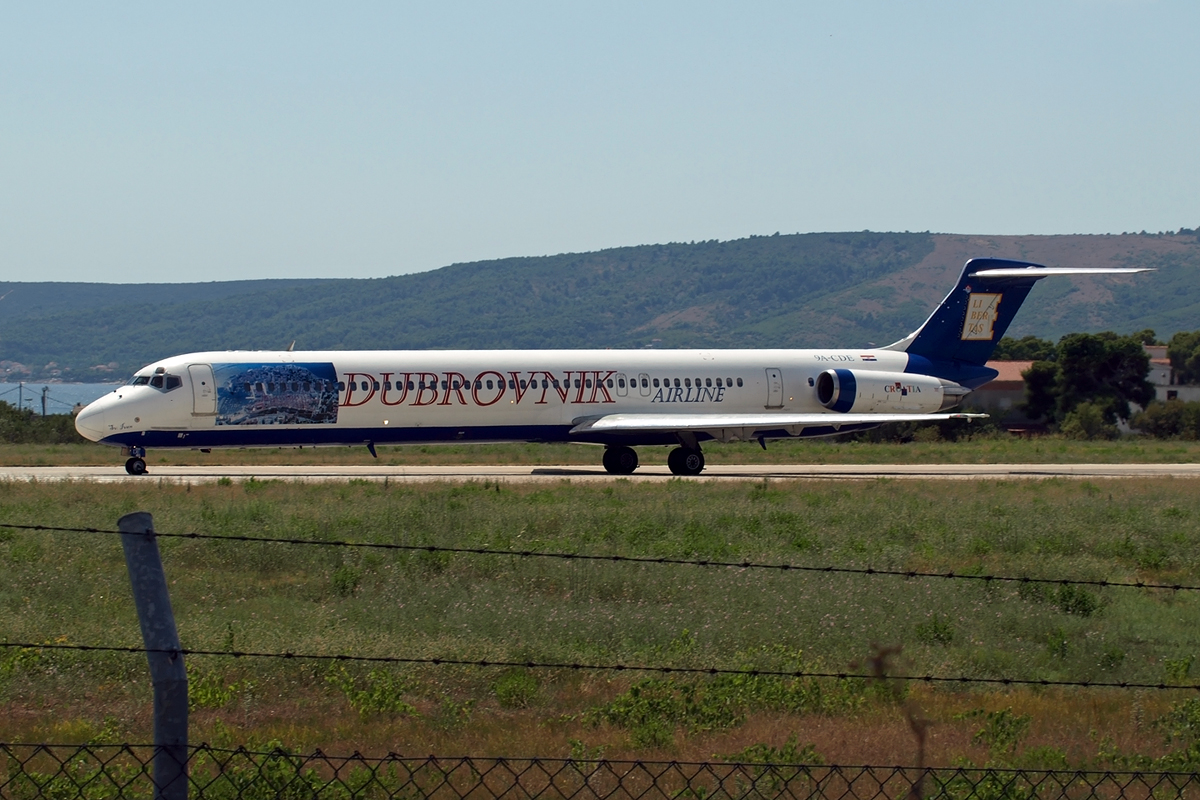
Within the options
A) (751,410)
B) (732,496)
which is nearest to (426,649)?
(732,496)

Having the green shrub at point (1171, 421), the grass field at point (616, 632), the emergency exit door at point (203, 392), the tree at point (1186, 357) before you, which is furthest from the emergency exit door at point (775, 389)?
the tree at point (1186, 357)

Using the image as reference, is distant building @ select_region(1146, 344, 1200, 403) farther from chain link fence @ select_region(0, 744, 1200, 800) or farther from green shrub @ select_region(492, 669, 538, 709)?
chain link fence @ select_region(0, 744, 1200, 800)

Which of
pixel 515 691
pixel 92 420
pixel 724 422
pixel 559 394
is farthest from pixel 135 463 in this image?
pixel 515 691

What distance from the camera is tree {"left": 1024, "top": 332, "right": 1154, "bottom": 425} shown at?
6806 cm

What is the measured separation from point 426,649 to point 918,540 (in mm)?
8967

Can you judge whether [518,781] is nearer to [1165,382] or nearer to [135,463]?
[135,463]

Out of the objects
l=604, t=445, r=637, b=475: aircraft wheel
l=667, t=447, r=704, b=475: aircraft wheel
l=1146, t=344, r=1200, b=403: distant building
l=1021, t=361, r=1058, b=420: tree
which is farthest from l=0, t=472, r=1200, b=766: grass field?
l=1146, t=344, r=1200, b=403: distant building

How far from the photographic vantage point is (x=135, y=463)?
29.1 m

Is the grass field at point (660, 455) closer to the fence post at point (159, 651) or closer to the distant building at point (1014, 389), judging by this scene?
the fence post at point (159, 651)

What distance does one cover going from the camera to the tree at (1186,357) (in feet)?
304

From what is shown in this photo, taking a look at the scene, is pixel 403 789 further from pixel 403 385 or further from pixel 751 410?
pixel 751 410

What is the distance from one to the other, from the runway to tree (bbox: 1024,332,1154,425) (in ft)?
108

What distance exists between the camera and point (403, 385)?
29406 mm

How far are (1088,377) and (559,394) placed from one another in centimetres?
4585
